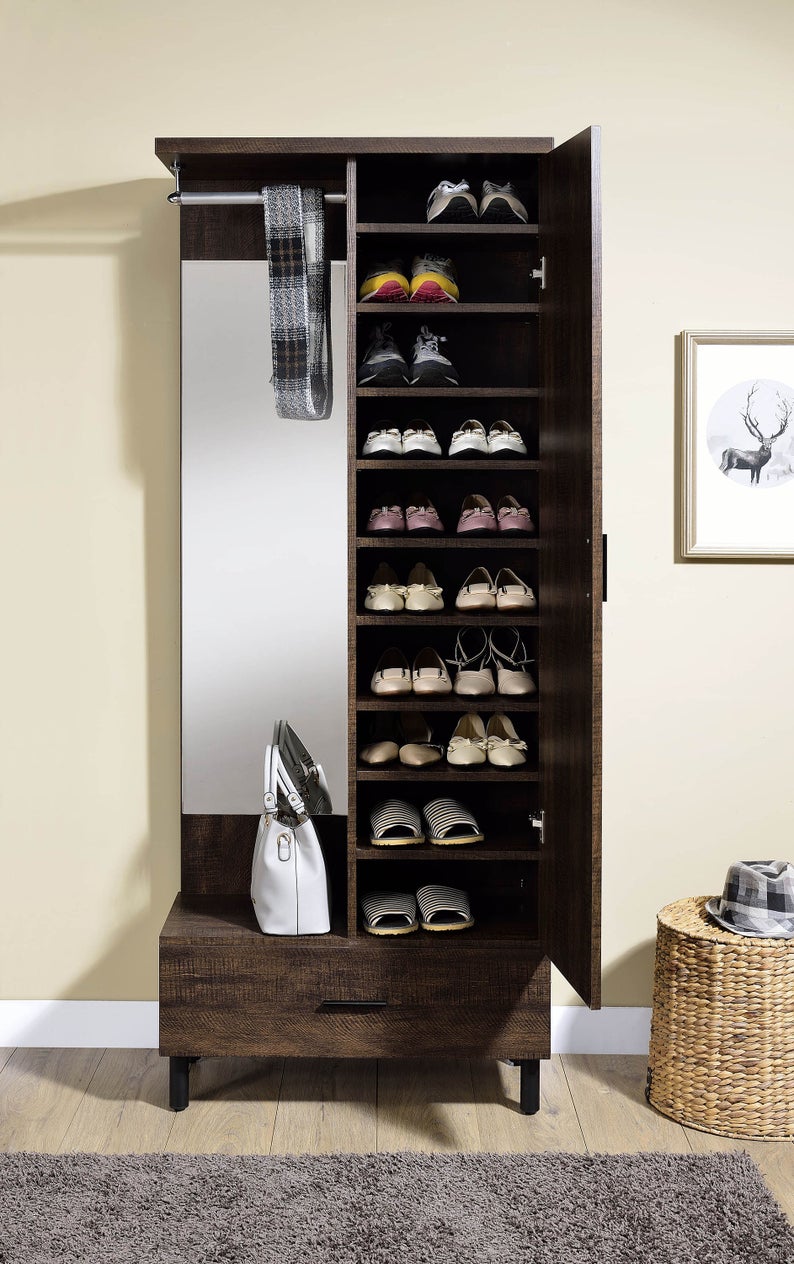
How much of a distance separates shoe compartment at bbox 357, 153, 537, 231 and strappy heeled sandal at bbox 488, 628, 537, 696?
35.1 inches

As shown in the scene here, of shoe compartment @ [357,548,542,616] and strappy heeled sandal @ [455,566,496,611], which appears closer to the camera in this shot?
strappy heeled sandal @ [455,566,496,611]

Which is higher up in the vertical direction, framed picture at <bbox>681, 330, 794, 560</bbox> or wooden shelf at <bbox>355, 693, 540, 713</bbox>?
framed picture at <bbox>681, 330, 794, 560</bbox>

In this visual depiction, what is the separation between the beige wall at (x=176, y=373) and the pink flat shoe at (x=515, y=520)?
12.5 inches

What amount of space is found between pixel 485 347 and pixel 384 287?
32 centimetres

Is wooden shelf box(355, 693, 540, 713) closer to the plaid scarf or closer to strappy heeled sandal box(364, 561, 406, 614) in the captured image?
strappy heeled sandal box(364, 561, 406, 614)

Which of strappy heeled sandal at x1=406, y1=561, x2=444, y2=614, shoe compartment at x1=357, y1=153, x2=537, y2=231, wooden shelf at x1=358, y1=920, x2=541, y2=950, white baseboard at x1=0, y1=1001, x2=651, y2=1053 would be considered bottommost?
white baseboard at x1=0, y1=1001, x2=651, y2=1053

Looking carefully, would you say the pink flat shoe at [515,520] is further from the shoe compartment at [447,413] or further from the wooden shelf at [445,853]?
the wooden shelf at [445,853]

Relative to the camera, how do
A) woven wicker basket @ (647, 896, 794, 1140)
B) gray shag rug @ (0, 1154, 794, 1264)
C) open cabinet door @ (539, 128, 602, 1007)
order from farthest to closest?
woven wicker basket @ (647, 896, 794, 1140) < open cabinet door @ (539, 128, 602, 1007) < gray shag rug @ (0, 1154, 794, 1264)

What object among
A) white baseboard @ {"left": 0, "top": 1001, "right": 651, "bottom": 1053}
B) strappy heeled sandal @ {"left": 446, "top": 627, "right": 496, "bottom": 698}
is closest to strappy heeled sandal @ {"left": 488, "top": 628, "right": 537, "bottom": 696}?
strappy heeled sandal @ {"left": 446, "top": 627, "right": 496, "bottom": 698}

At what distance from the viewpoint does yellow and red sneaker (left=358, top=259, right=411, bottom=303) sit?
2115 millimetres

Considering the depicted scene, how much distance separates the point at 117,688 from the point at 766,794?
1597 mm

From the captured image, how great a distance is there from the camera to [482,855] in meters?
2.11

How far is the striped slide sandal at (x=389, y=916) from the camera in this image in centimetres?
208

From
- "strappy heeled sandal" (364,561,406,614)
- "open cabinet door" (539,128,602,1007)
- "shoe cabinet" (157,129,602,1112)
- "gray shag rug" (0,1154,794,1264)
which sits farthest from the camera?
"strappy heeled sandal" (364,561,406,614)
